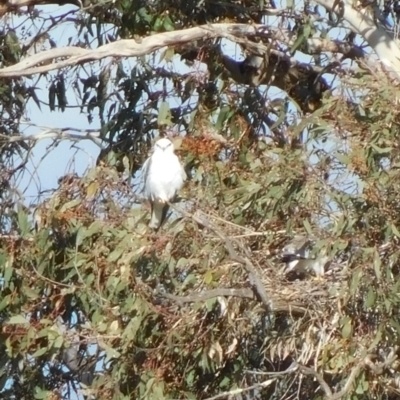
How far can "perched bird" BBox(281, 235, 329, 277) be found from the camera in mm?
5648

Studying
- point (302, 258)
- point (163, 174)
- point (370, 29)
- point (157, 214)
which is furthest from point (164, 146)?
point (370, 29)

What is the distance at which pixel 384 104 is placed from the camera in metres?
5.45

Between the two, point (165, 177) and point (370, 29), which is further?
point (370, 29)

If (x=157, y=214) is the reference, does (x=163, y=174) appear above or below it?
above

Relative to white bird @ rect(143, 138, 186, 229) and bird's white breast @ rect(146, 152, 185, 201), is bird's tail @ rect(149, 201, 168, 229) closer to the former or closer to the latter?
white bird @ rect(143, 138, 186, 229)

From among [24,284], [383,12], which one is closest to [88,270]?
[24,284]

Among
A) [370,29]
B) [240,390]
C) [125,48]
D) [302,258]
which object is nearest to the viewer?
[240,390]

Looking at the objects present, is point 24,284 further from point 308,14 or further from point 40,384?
point 308,14

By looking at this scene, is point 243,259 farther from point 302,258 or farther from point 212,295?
point 302,258

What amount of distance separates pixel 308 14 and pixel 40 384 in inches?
87.9

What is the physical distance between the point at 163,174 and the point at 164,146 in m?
0.14

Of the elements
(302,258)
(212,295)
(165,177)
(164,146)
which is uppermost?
(164,146)

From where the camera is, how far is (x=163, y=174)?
6.22 meters

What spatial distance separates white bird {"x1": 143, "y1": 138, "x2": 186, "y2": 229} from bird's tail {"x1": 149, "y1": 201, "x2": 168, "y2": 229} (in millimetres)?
10
